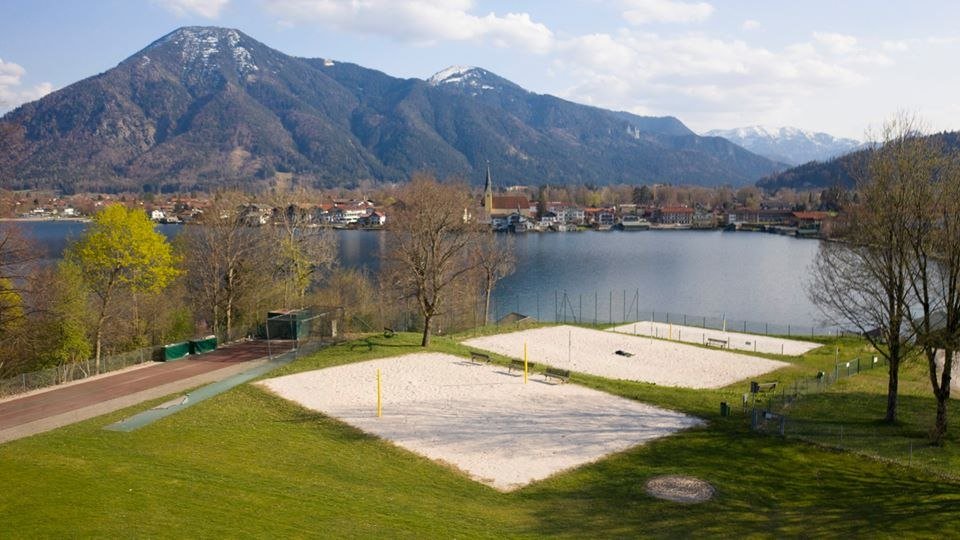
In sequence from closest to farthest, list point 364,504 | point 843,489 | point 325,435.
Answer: point 364,504 < point 843,489 < point 325,435

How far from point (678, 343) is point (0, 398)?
34638mm

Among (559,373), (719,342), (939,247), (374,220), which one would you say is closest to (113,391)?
(559,373)

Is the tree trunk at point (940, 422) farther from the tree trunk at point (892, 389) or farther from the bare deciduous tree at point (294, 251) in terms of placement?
the bare deciduous tree at point (294, 251)

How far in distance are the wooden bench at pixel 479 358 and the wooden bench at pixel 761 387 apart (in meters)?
11.7

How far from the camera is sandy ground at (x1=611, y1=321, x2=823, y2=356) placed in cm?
3994

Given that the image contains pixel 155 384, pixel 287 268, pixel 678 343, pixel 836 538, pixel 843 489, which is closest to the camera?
pixel 836 538

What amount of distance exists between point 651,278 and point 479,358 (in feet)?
184

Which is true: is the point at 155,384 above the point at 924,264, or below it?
below

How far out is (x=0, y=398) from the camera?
24797 millimetres

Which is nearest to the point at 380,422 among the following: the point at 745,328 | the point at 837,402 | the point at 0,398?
the point at 0,398

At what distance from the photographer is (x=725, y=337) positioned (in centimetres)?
4394

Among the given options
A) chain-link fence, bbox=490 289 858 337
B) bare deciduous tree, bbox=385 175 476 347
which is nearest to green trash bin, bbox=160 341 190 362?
bare deciduous tree, bbox=385 175 476 347

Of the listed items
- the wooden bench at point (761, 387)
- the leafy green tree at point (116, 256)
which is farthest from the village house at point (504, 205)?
the wooden bench at point (761, 387)

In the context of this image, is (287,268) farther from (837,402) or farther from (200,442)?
(837,402)
